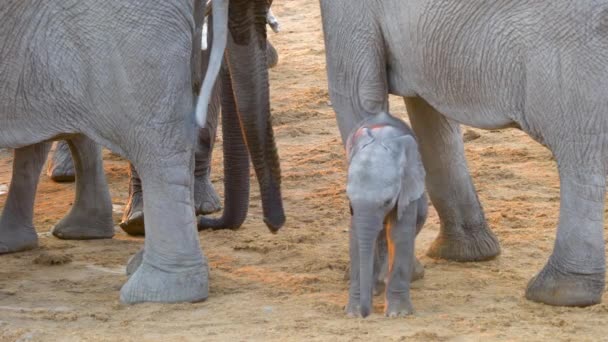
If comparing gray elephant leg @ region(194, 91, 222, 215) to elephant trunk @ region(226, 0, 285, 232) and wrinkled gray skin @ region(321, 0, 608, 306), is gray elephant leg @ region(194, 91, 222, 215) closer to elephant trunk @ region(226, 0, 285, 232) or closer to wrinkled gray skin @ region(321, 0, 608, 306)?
elephant trunk @ region(226, 0, 285, 232)

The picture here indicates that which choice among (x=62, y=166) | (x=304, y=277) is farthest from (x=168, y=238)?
(x=62, y=166)

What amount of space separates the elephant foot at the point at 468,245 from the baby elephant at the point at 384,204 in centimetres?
81

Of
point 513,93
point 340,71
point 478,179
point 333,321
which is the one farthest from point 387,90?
point 478,179

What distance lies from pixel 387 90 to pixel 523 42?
0.64 m

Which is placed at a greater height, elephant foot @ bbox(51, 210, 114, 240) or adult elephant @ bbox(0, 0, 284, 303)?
adult elephant @ bbox(0, 0, 284, 303)

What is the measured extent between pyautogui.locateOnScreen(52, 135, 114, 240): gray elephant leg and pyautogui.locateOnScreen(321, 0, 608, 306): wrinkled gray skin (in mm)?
1343

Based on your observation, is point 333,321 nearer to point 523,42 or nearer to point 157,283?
point 157,283

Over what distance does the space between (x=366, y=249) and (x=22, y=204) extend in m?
1.89

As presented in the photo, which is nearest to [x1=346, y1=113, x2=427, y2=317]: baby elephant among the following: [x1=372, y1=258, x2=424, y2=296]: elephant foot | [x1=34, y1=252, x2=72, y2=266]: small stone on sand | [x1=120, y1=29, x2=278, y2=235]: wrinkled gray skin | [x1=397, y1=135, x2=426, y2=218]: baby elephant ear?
[x1=397, y1=135, x2=426, y2=218]: baby elephant ear

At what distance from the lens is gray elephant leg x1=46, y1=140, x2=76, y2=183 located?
7.92m

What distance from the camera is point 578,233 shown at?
5.34 metres

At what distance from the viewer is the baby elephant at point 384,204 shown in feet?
16.9

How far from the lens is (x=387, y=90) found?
5.69 metres

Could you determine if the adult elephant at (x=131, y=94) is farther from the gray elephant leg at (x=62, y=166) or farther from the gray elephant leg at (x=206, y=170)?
the gray elephant leg at (x=62, y=166)
